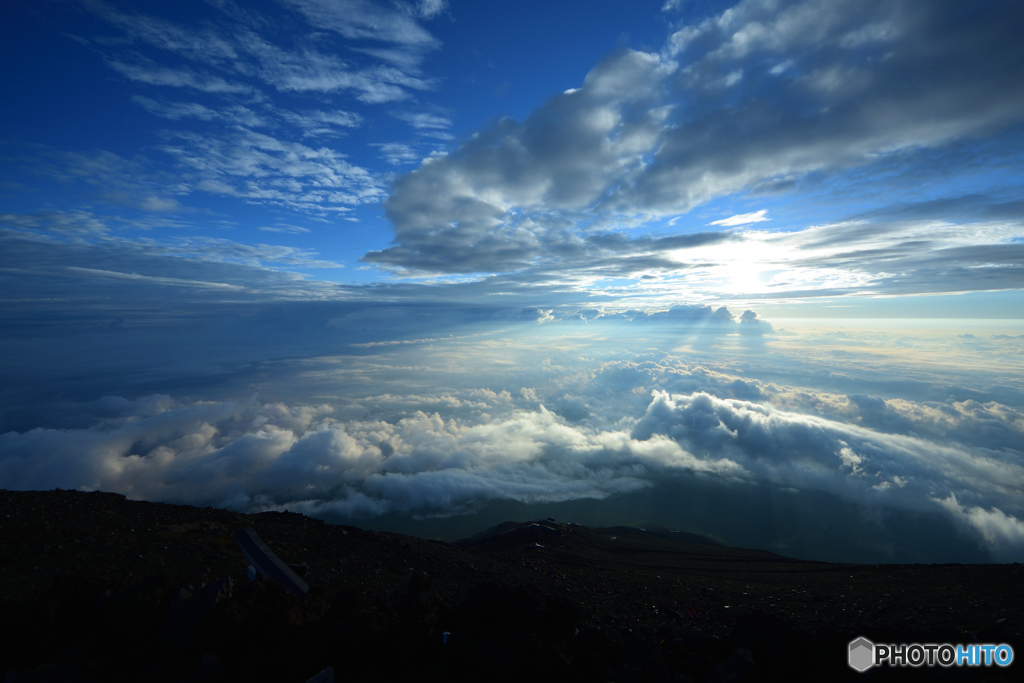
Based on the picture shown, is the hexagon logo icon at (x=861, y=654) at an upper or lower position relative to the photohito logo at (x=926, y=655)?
upper

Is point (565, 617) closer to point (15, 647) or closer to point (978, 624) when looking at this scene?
point (15, 647)

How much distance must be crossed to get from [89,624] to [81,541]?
43.4 ft

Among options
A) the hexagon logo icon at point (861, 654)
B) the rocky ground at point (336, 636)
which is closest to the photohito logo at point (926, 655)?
the hexagon logo icon at point (861, 654)

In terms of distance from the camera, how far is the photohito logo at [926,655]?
806cm

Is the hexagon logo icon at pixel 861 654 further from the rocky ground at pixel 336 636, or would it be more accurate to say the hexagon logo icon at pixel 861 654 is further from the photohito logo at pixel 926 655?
the rocky ground at pixel 336 636

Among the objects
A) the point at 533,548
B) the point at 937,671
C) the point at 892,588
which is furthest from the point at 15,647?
the point at 533,548

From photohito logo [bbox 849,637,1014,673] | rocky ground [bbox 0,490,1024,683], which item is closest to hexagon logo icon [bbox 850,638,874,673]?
photohito logo [bbox 849,637,1014,673]

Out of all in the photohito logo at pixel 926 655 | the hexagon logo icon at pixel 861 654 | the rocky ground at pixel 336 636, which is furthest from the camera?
the photohito logo at pixel 926 655

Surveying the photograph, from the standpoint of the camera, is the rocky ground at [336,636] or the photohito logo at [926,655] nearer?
the rocky ground at [336,636]

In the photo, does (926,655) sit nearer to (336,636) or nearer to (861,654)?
(861,654)

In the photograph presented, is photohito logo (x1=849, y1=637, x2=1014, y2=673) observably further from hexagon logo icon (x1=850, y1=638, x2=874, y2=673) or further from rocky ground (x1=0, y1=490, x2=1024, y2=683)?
rocky ground (x1=0, y1=490, x2=1024, y2=683)

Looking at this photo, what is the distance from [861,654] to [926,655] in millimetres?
2494

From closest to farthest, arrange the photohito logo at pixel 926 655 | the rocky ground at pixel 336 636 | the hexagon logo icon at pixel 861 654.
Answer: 1. the rocky ground at pixel 336 636
2. the hexagon logo icon at pixel 861 654
3. the photohito logo at pixel 926 655

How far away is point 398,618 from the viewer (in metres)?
9.30
